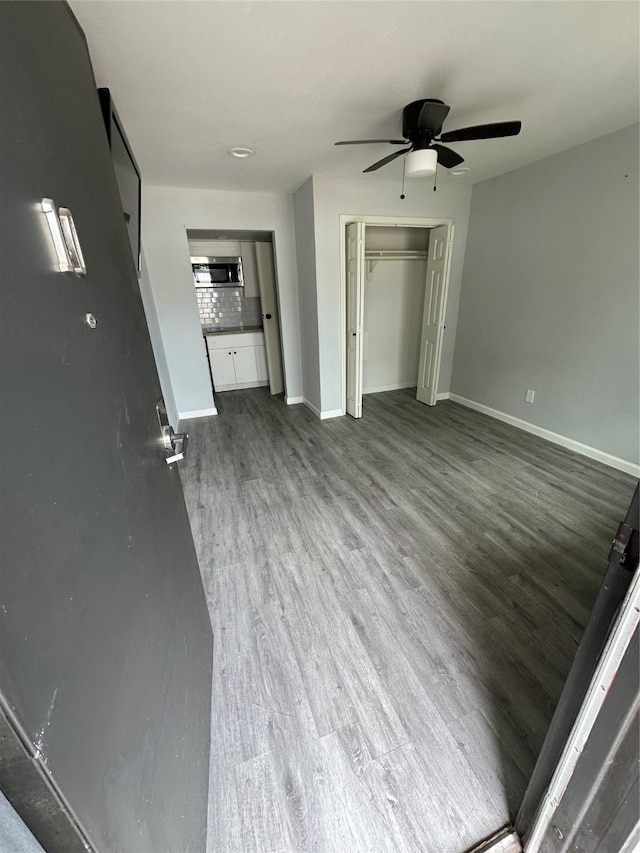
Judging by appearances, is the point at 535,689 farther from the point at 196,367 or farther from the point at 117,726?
the point at 196,367

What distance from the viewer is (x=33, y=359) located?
426mm

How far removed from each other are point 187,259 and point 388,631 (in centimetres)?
382

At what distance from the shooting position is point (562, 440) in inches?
122

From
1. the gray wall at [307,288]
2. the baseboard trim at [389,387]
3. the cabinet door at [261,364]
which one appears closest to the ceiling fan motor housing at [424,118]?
the gray wall at [307,288]

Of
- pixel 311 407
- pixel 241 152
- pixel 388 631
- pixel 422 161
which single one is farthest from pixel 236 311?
pixel 388 631

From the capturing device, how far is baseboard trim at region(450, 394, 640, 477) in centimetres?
266

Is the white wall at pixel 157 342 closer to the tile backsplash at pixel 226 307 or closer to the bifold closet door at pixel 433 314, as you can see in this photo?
the tile backsplash at pixel 226 307

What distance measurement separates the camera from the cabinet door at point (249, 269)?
489 cm

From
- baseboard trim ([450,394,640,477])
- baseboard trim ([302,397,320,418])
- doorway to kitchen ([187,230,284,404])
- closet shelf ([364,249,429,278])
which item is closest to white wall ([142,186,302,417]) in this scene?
doorway to kitchen ([187,230,284,404])

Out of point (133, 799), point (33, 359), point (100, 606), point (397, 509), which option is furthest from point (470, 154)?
point (133, 799)

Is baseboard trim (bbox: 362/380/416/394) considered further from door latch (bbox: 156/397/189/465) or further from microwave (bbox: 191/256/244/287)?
door latch (bbox: 156/397/189/465)

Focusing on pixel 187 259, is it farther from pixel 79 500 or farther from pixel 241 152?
pixel 79 500

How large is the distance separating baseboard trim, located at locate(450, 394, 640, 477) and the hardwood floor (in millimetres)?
118

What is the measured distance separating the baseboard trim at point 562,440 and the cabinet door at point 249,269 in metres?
3.57
